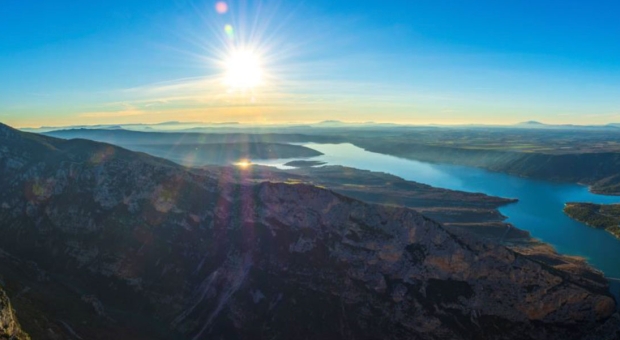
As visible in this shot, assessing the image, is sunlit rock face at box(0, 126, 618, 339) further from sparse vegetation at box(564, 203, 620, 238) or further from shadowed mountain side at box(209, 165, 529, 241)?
sparse vegetation at box(564, 203, 620, 238)

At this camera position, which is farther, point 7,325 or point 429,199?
point 429,199

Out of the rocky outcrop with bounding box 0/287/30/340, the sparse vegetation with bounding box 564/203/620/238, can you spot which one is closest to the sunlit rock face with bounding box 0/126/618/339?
the rocky outcrop with bounding box 0/287/30/340

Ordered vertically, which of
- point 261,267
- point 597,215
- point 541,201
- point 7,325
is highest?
point 7,325

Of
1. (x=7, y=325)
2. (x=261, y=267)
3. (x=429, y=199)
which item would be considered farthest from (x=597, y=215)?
(x=7, y=325)

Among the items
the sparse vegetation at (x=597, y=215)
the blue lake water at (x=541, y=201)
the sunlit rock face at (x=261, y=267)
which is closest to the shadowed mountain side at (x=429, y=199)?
the blue lake water at (x=541, y=201)

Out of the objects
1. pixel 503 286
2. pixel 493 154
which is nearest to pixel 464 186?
pixel 493 154

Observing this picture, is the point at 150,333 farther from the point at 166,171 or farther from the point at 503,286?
the point at 503,286

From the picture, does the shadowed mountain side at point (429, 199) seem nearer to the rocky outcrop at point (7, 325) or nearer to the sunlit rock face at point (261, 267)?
the sunlit rock face at point (261, 267)

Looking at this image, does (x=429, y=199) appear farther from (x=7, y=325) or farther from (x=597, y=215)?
(x=7, y=325)
